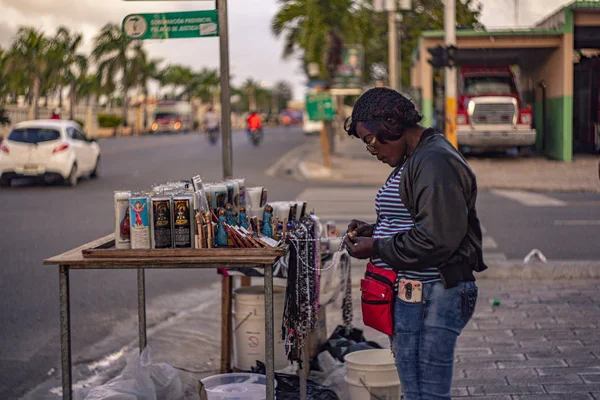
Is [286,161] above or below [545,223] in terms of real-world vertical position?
above

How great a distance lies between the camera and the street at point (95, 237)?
7.64 metres

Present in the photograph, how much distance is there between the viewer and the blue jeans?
11.7 ft

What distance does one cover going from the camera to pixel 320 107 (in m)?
25.3

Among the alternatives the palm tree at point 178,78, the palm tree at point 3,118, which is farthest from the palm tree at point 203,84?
the palm tree at point 3,118

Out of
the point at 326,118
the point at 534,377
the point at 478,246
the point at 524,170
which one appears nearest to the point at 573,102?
the point at 524,170

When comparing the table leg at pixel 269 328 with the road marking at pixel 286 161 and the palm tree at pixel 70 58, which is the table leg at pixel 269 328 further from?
the palm tree at pixel 70 58

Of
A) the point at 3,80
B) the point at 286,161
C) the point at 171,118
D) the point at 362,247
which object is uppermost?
the point at 3,80

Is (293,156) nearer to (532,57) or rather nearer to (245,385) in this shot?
(532,57)

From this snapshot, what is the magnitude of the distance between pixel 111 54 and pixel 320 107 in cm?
5918

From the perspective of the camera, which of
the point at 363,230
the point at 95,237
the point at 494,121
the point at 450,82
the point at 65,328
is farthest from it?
the point at 494,121

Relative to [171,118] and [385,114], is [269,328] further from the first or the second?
[171,118]

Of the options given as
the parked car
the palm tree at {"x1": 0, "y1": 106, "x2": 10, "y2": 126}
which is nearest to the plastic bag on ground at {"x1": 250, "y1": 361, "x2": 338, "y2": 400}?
the parked car

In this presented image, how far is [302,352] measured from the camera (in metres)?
4.80

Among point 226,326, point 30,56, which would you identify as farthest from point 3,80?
point 226,326
